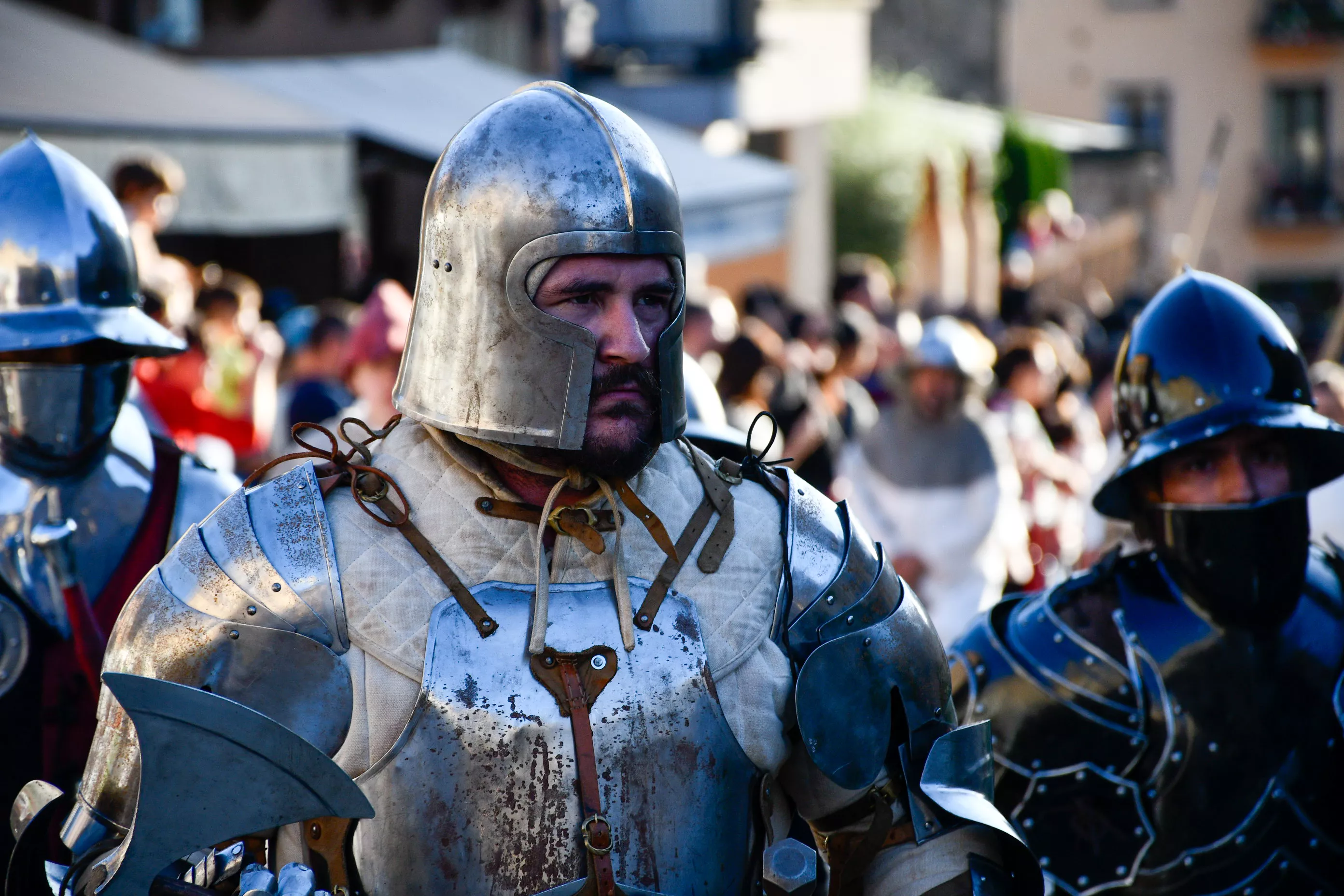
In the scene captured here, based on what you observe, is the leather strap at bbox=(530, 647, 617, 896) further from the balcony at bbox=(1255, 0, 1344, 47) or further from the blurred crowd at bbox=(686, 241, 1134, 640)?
the balcony at bbox=(1255, 0, 1344, 47)

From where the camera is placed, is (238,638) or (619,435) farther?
(619,435)

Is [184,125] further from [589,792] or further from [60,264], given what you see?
[589,792]

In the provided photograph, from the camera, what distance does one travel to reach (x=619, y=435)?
8.73 feet

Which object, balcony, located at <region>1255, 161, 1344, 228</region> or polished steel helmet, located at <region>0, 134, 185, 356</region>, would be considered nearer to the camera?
polished steel helmet, located at <region>0, 134, 185, 356</region>

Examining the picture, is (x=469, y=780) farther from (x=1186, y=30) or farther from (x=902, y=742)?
(x=1186, y=30)

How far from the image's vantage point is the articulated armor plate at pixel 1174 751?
349 centimetres

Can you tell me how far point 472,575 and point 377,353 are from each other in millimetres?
2756

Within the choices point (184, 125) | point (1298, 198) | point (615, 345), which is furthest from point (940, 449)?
point (1298, 198)

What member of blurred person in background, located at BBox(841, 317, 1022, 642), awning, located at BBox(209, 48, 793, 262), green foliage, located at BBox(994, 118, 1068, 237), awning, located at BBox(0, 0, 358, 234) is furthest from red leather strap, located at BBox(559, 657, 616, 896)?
green foliage, located at BBox(994, 118, 1068, 237)

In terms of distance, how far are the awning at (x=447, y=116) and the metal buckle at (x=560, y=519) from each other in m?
6.58

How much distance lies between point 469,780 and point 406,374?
2.11ft

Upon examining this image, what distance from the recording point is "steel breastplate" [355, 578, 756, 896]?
250 centimetres

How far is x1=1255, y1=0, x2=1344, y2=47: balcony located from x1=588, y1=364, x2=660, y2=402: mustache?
3384 cm

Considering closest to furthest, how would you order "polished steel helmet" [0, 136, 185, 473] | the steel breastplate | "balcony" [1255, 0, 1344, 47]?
the steel breastplate, "polished steel helmet" [0, 136, 185, 473], "balcony" [1255, 0, 1344, 47]
